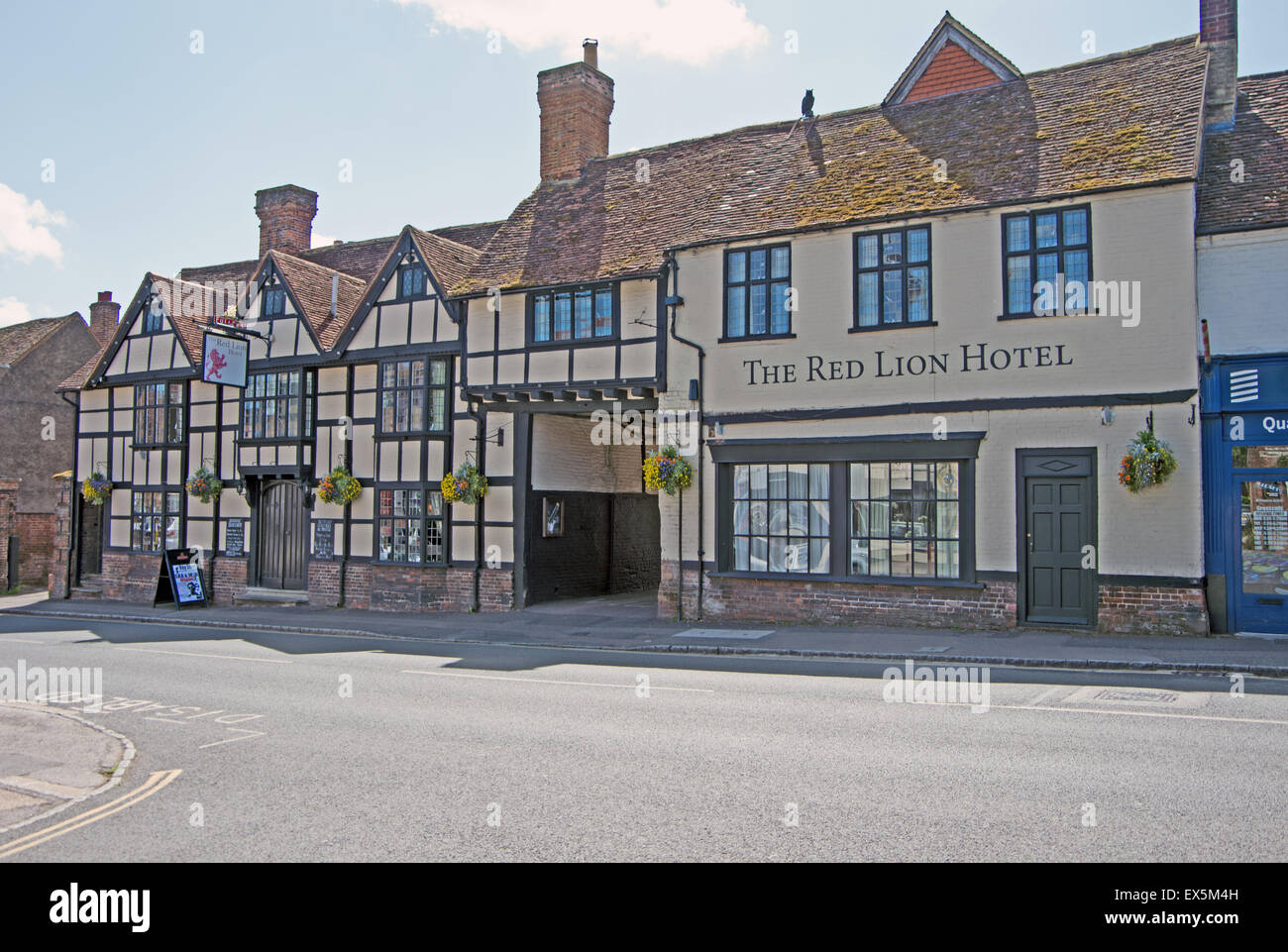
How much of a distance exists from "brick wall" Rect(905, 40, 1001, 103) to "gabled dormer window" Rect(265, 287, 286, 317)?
49.8 feet

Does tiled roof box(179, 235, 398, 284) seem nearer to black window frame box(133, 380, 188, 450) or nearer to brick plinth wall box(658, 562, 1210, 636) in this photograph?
black window frame box(133, 380, 188, 450)

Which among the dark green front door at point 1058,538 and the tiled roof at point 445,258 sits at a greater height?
the tiled roof at point 445,258

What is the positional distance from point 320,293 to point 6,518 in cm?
1455

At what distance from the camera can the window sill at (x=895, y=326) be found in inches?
623

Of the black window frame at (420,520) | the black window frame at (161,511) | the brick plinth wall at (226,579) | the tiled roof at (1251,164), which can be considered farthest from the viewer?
the black window frame at (161,511)

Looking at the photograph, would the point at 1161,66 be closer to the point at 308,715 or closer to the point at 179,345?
the point at 308,715

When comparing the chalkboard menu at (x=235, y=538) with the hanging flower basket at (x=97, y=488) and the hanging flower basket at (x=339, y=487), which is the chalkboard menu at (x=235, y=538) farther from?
the hanging flower basket at (x=97, y=488)

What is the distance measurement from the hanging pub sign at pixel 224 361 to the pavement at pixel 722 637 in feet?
18.2

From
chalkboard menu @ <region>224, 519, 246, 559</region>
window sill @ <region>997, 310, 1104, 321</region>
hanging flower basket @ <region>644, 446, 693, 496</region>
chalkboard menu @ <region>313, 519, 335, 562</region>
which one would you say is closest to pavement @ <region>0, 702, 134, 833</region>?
hanging flower basket @ <region>644, 446, 693, 496</region>

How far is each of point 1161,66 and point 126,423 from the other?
2619 centimetres

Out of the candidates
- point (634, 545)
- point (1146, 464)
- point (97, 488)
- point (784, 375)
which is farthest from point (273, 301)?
point (1146, 464)

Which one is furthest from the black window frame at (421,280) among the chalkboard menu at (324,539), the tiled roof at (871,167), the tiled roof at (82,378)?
the tiled roof at (82,378)

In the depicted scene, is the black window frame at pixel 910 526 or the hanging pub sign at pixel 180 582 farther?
the hanging pub sign at pixel 180 582

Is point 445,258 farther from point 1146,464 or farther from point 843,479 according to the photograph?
point 1146,464
